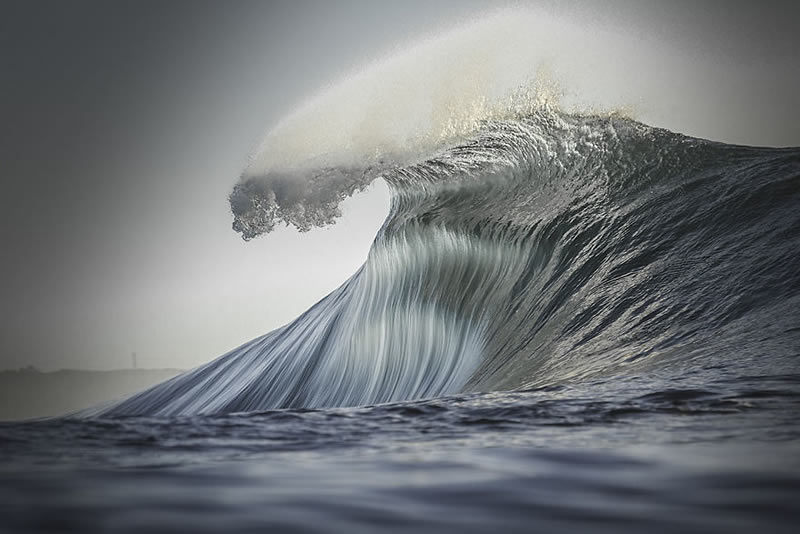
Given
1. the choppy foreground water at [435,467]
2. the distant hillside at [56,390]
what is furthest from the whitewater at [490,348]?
the distant hillside at [56,390]

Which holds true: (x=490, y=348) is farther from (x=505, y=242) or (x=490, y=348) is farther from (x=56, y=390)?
(x=56, y=390)

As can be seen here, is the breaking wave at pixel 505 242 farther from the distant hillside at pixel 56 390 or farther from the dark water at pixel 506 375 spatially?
the distant hillside at pixel 56 390

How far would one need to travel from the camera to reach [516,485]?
2.93 feet

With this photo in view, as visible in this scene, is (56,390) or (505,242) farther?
(56,390)

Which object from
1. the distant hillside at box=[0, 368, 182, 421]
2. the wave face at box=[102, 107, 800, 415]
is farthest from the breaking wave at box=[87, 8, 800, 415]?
the distant hillside at box=[0, 368, 182, 421]

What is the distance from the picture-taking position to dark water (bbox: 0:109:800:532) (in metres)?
0.82

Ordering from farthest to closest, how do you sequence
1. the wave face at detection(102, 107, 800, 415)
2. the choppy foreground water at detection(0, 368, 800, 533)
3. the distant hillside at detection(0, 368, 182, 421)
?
1. the distant hillside at detection(0, 368, 182, 421)
2. the wave face at detection(102, 107, 800, 415)
3. the choppy foreground water at detection(0, 368, 800, 533)

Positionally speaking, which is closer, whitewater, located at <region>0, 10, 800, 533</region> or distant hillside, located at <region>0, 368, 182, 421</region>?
whitewater, located at <region>0, 10, 800, 533</region>

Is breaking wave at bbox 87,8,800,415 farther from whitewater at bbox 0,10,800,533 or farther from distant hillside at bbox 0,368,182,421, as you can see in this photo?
distant hillside at bbox 0,368,182,421

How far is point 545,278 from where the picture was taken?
4020mm

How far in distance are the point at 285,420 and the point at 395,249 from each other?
3.93 metres

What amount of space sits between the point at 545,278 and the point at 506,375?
0.90 meters

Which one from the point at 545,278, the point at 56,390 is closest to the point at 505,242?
the point at 545,278

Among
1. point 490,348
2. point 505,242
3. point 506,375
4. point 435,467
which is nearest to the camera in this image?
point 435,467
